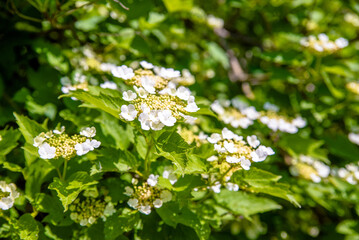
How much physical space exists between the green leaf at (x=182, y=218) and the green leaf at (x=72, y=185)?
371 mm

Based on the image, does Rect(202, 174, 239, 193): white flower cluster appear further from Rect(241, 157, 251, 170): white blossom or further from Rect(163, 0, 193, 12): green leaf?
Rect(163, 0, 193, 12): green leaf

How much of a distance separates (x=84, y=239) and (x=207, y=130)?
3.20 feet

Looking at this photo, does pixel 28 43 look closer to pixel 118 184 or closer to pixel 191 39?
pixel 118 184

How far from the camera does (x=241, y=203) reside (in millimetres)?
1758

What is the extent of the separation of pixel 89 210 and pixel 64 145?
1.23ft

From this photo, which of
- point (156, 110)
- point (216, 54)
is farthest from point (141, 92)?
point (216, 54)

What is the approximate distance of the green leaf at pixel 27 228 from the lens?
1361mm

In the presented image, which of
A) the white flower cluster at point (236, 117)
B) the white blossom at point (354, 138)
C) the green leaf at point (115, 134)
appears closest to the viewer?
the green leaf at point (115, 134)

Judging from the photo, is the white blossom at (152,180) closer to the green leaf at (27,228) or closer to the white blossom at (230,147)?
the white blossom at (230,147)

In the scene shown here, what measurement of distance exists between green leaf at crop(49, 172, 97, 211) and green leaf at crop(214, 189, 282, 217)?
779 millimetres

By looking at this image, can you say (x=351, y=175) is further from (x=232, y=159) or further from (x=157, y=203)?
(x=157, y=203)

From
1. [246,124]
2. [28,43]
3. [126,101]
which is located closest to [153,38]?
[28,43]

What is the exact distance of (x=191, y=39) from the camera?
10.2 ft

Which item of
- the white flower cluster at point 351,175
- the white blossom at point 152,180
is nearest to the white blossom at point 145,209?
the white blossom at point 152,180
